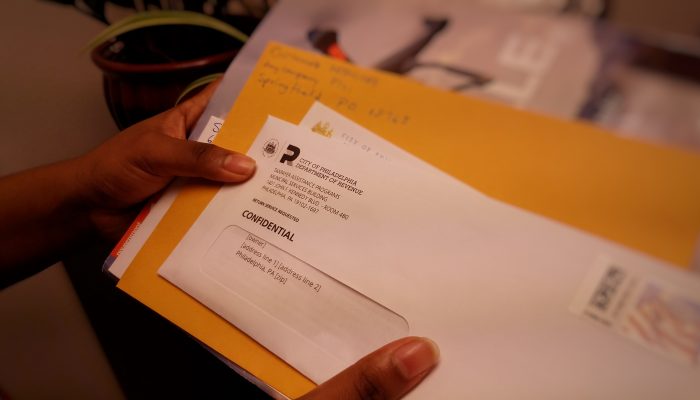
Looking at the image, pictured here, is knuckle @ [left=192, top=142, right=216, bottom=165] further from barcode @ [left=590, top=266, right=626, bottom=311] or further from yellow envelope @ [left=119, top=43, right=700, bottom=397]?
barcode @ [left=590, top=266, right=626, bottom=311]

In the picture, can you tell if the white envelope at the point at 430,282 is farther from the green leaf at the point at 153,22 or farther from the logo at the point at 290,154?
the green leaf at the point at 153,22

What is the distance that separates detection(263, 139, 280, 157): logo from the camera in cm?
38

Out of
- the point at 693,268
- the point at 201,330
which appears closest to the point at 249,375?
the point at 201,330

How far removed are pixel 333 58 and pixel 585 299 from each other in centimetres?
29

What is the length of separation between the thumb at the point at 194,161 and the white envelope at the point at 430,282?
13mm

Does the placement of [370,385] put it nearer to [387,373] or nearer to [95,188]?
[387,373]

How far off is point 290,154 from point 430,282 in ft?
0.54

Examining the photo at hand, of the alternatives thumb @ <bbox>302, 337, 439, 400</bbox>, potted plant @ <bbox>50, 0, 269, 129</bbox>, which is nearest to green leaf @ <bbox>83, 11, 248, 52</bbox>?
potted plant @ <bbox>50, 0, 269, 129</bbox>

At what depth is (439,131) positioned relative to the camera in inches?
13.3

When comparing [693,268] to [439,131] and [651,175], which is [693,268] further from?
[439,131]

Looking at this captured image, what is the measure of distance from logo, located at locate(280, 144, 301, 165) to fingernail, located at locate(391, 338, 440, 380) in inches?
7.1

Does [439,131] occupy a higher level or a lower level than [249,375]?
higher

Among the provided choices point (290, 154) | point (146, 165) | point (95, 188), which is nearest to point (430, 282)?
point (290, 154)

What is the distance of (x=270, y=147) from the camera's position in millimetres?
382
